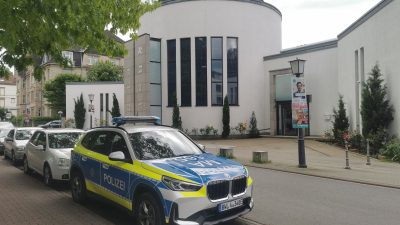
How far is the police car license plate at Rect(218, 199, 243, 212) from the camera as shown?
613cm

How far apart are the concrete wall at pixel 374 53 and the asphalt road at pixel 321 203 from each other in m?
9.28

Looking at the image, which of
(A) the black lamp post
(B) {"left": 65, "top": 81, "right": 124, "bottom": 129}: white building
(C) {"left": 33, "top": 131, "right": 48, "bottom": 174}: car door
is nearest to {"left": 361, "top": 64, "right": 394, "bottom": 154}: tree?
(A) the black lamp post

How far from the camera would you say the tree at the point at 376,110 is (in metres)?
19.6

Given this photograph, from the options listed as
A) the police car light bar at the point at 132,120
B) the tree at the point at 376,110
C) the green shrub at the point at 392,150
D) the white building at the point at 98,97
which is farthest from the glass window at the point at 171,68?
the police car light bar at the point at 132,120

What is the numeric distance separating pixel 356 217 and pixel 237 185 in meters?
2.75

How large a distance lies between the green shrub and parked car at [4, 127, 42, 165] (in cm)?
1509

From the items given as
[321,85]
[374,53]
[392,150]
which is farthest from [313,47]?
[392,150]

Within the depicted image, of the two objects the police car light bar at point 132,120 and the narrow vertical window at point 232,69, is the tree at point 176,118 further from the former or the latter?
the police car light bar at point 132,120

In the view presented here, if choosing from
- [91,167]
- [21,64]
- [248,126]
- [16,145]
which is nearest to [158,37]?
[248,126]

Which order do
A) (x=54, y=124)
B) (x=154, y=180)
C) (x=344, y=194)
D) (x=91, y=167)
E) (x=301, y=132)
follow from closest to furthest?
1. (x=154, y=180)
2. (x=91, y=167)
3. (x=344, y=194)
4. (x=301, y=132)
5. (x=54, y=124)

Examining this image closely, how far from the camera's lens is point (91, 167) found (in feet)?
27.3

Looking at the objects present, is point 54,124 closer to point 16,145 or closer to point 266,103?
point 266,103

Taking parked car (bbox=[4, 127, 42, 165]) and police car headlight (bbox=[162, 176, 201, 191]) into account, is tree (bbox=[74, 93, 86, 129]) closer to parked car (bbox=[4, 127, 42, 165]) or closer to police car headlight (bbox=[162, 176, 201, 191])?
parked car (bbox=[4, 127, 42, 165])

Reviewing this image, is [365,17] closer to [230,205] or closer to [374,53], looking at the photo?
[374,53]
